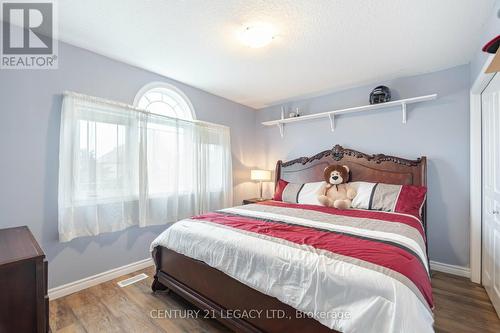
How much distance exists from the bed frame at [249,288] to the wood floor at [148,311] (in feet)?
0.46

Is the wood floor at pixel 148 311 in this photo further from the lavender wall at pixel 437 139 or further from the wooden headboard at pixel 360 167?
the wooden headboard at pixel 360 167

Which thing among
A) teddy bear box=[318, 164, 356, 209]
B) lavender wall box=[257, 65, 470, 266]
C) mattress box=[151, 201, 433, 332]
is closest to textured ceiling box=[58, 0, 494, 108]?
lavender wall box=[257, 65, 470, 266]

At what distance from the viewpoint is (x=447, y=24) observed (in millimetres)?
1892

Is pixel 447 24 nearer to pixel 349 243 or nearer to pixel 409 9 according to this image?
pixel 409 9

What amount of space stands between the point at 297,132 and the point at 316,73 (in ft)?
3.88

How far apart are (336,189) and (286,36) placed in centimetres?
195

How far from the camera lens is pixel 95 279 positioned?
2.36 meters

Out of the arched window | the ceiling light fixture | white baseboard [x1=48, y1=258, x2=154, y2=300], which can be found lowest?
white baseboard [x1=48, y1=258, x2=154, y2=300]

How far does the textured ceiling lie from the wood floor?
7.89 ft

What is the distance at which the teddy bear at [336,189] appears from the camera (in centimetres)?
275

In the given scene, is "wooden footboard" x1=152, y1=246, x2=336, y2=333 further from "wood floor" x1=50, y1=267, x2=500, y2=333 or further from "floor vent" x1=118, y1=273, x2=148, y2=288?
"floor vent" x1=118, y1=273, x2=148, y2=288

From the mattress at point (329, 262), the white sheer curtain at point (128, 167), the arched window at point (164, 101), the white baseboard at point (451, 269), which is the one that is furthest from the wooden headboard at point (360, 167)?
the arched window at point (164, 101)

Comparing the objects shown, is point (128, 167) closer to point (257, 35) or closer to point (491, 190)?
point (257, 35)

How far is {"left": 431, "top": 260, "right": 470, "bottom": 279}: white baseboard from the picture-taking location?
2520 millimetres
